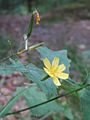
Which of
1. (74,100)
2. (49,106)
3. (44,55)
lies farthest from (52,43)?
(44,55)

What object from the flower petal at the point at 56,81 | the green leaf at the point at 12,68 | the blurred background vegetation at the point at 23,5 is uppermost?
the green leaf at the point at 12,68

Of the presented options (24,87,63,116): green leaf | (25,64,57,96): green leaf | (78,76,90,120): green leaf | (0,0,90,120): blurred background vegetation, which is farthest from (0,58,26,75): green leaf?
(0,0,90,120): blurred background vegetation

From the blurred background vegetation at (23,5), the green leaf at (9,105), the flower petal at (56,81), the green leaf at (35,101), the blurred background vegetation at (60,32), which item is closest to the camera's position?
the flower petal at (56,81)

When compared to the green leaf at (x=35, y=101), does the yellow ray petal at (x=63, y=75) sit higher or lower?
higher

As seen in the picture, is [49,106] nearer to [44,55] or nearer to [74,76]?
[44,55]

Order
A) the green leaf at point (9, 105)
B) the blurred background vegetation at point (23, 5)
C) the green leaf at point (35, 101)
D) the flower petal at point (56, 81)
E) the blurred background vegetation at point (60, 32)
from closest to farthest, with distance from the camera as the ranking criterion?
the flower petal at point (56, 81) → the green leaf at point (9, 105) → the green leaf at point (35, 101) → the blurred background vegetation at point (60, 32) → the blurred background vegetation at point (23, 5)

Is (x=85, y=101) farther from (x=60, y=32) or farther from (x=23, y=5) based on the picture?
(x=23, y=5)

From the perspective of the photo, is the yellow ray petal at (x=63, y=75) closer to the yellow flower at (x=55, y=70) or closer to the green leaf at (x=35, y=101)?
the yellow flower at (x=55, y=70)

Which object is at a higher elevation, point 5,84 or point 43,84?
point 43,84

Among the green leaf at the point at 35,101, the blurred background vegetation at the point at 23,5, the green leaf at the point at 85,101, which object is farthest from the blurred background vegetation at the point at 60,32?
the green leaf at the point at 85,101

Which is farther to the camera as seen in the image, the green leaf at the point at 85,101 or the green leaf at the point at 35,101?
the green leaf at the point at 35,101
